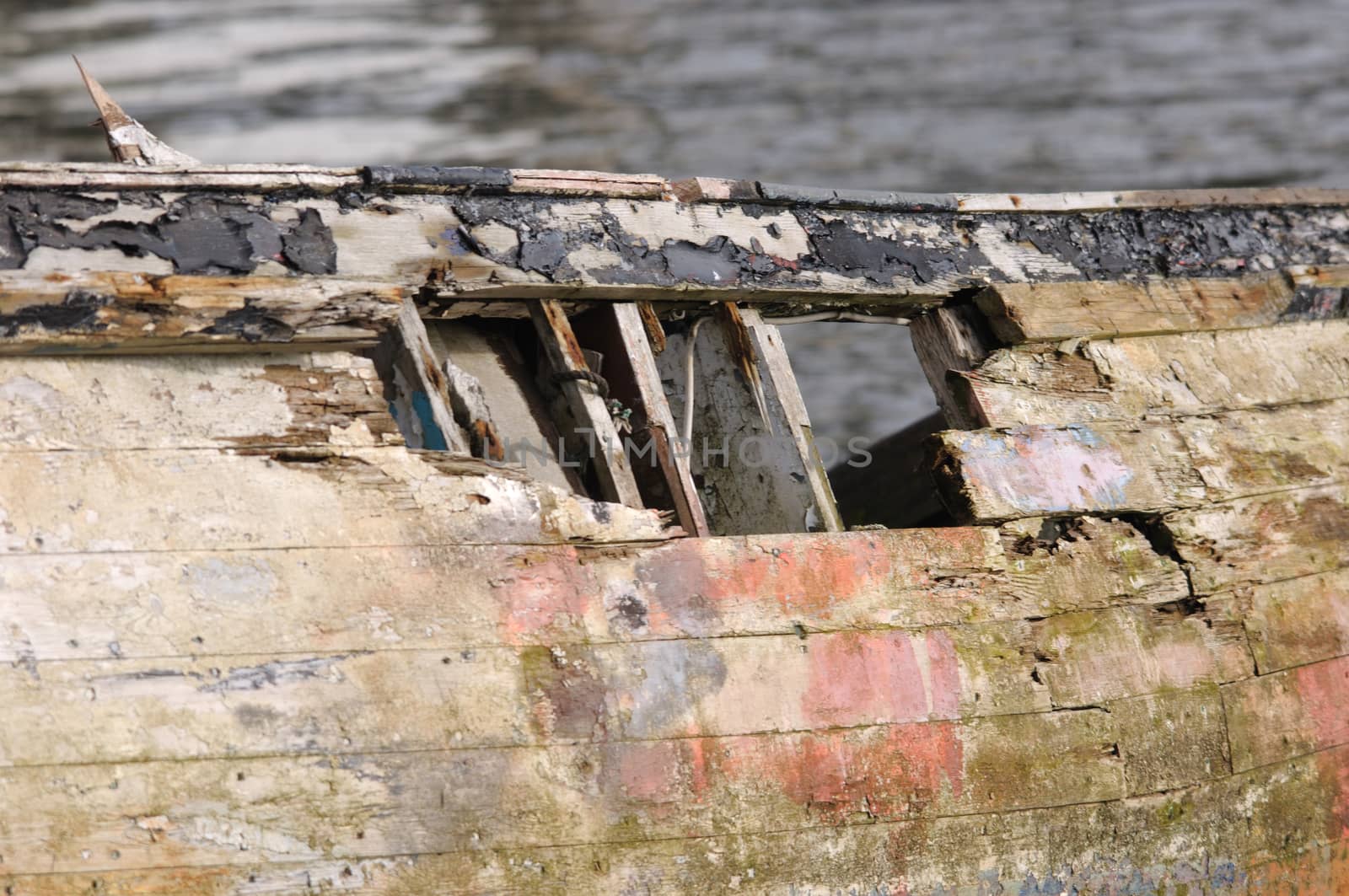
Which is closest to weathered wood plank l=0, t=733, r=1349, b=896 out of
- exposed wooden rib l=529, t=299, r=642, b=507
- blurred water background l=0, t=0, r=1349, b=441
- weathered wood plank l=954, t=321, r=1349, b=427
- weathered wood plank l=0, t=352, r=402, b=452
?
weathered wood plank l=0, t=352, r=402, b=452

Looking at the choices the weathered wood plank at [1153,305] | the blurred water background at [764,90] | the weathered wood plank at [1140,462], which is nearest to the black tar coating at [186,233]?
the weathered wood plank at [1140,462]

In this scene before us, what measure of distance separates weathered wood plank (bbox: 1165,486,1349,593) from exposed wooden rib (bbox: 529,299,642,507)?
1.33m

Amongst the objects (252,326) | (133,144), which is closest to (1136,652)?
(252,326)

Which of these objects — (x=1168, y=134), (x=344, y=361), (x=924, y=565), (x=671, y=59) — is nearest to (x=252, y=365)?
(x=344, y=361)

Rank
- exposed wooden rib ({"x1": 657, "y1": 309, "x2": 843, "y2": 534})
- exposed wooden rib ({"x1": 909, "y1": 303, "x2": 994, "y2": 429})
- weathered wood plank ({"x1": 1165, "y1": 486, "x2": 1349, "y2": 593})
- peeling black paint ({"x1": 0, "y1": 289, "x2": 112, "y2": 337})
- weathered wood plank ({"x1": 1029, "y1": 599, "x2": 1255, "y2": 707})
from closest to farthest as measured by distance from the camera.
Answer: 1. peeling black paint ({"x1": 0, "y1": 289, "x2": 112, "y2": 337})
2. weathered wood plank ({"x1": 1029, "y1": 599, "x2": 1255, "y2": 707})
3. exposed wooden rib ({"x1": 657, "y1": 309, "x2": 843, "y2": 534})
4. weathered wood plank ({"x1": 1165, "y1": 486, "x2": 1349, "y2": 593})
5. exposed wooden rib ({"x1": 909, "y1": 303, "x2": 994, "y2": 429})

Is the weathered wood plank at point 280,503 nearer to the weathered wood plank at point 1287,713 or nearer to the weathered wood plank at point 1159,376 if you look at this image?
the weathered wood plank at point 1159,376

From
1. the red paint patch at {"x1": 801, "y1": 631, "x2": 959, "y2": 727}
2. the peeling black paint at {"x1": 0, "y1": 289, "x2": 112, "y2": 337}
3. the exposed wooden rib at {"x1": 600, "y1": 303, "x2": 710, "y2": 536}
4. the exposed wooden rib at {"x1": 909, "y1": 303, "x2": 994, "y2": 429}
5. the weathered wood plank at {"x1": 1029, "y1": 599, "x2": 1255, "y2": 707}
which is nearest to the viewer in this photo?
the peeling black paint at {"x1": 0, "y1": 289, "x2": 112, "y2": 337}

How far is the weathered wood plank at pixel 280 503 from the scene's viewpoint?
84.4 inches

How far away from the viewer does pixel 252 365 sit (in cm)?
235

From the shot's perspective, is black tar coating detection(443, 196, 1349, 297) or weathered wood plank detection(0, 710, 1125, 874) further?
black tar coating detection(443, 196, 1349, 297)

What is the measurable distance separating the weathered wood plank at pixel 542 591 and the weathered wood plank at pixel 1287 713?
1.06 ft

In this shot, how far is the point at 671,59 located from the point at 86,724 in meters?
7.00

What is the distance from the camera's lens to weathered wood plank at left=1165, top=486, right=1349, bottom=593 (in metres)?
3.04

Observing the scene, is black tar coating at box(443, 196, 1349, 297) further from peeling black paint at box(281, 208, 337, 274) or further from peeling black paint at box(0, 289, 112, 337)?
peeling black paint at box(0, 289, 112, 337)
